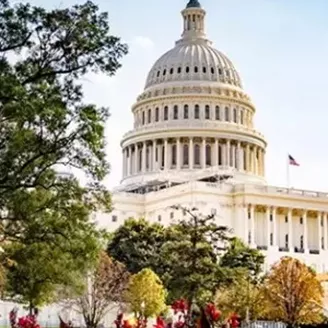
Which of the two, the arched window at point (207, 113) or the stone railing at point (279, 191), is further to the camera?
the arched window at point (207, 113)

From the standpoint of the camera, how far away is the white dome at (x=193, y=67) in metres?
150

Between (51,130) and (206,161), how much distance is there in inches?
4476

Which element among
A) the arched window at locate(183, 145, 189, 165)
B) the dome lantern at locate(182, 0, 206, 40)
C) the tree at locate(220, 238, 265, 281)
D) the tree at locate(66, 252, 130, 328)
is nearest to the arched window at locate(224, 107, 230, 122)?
the arched window at locate(183, 145, 189, 165)

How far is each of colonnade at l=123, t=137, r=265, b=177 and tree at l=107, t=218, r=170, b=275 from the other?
4970 centimetres

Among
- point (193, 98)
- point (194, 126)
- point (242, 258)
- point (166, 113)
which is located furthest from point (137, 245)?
point (193, 98)

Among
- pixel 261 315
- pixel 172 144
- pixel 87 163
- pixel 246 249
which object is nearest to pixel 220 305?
pixel 261 315

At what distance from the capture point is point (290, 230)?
12438 cm

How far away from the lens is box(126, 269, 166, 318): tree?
224ft

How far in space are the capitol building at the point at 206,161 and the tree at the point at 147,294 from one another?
47290mm

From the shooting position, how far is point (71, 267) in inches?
1219

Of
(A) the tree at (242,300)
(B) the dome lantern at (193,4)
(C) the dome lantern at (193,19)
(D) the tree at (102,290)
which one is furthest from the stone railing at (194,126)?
(A) the tree at (242,300)

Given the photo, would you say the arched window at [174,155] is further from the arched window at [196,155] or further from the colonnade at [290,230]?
the colonnade at [290,230]

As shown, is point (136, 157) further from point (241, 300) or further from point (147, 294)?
point (241, 300)

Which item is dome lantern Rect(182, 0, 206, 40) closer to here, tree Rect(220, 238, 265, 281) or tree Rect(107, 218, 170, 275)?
tree Rect(220, 238, 265, 281)
